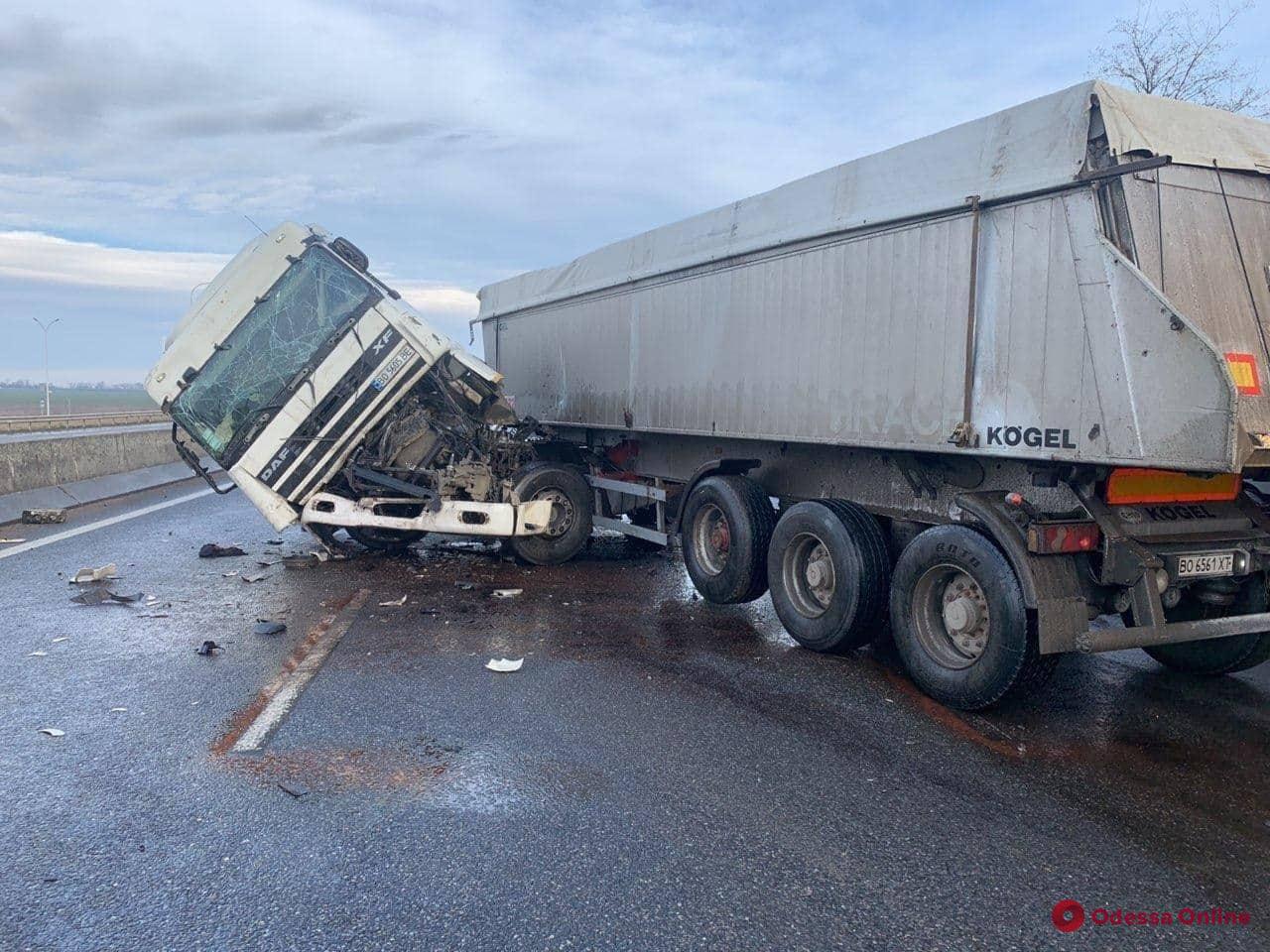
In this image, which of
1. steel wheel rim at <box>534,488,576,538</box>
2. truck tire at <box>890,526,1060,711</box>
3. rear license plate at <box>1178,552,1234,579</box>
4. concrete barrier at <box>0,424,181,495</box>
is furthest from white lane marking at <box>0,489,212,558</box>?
rear license plate at <box>1178,552,1234,579</box>

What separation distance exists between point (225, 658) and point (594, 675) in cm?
239

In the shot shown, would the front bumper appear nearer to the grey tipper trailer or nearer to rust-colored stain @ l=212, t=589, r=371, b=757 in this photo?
rust-colored stain @ l=212, t=589, r=371, b=757

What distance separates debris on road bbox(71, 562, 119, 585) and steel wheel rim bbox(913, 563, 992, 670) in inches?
273

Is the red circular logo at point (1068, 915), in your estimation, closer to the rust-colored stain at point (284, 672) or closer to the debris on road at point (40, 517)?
the rust-colored stain at point (284, 672)

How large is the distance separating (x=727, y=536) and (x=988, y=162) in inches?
138

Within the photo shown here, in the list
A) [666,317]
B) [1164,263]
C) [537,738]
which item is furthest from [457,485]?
[1164,263]

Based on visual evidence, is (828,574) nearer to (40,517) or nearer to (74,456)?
(40,517)

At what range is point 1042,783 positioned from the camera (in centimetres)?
410

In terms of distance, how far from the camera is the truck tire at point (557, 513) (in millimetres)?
9469

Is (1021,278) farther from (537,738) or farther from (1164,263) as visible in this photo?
(537,738)

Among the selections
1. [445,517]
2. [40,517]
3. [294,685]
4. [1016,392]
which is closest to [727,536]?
[445,517]

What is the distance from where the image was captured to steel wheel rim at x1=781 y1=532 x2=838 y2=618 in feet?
20.8

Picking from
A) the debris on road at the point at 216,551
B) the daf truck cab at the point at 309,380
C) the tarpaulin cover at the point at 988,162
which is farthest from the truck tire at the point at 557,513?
the tarpaulin cover at the point at 988,162

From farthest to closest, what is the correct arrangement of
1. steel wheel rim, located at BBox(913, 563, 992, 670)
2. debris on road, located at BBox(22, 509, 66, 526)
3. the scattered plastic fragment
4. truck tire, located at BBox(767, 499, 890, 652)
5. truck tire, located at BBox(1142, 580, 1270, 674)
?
debris on road, located at BBox(22, 509, 66, 526) → truck tire, located at BBox(767, 499, 890, 652) → the scattered plastic fragment → truck tire, located at BBox(1142, 580, 1270, 674) → steel wheel rim, located at BBox(913, 563, 992, 670)
